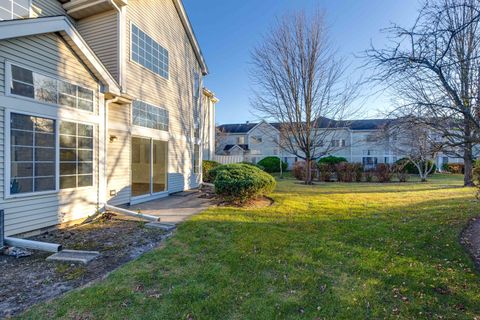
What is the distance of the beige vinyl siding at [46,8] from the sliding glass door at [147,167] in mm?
4367

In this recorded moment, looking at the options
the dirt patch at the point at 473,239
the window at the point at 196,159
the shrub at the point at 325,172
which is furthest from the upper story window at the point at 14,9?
the shrub at the point at 325,172

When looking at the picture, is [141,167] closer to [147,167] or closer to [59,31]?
[147,167]

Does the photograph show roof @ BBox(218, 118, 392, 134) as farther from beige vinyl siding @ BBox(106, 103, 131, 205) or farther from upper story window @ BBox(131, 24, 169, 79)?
beige vinyl siding @ BBox(106, 103, 131, 205)

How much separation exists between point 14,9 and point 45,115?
335cm

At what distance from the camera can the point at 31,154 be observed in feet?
18.2

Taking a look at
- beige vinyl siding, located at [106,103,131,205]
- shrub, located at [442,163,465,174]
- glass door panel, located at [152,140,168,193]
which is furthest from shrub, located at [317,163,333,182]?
shrub, located at [442,163,465,174]

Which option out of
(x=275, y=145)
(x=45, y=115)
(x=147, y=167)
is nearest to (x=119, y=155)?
(x=147, y=167)

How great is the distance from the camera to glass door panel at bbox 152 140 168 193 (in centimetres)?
1041

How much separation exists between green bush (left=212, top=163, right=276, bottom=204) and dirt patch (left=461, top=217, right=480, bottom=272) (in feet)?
18.2

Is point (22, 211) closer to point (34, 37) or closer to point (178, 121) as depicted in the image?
point (34, 37)

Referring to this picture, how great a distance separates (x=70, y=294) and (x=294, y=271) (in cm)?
316

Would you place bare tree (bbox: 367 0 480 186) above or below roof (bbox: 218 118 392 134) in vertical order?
below

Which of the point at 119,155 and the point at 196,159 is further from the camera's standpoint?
the point at 196,159

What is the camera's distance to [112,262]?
440 cm
